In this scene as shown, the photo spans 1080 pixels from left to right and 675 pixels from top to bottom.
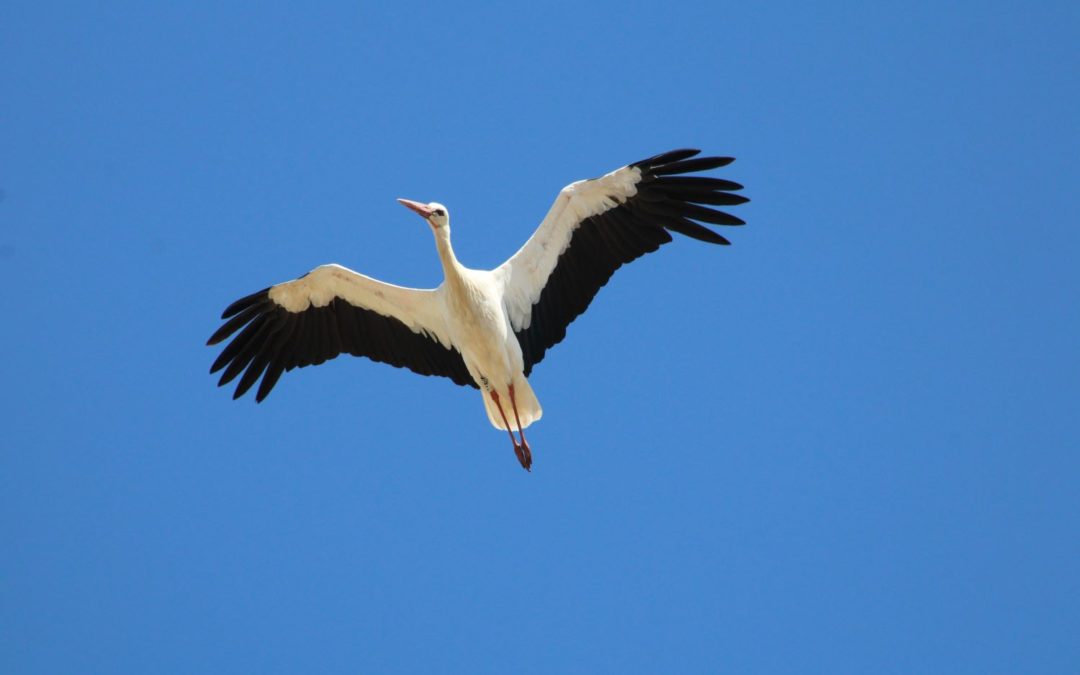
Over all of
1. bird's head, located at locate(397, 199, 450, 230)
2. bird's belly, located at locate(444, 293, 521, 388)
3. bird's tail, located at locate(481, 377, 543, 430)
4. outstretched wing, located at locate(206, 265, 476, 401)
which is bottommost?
bird's tail, located at locate(481, 377, 543, 430)

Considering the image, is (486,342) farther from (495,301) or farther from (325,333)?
(325,333)

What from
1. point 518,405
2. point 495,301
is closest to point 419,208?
point 495,301

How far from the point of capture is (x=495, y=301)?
1194 centimetres

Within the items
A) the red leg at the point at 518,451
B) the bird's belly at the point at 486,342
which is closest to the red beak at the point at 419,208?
the bird's belly at the point at 486,342

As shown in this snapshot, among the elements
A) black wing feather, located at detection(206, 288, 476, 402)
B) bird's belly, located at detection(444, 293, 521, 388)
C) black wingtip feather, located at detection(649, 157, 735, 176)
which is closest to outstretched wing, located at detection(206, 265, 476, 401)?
black wing feather, located at detection(206, 288, 476, 402)

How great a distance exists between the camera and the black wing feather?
1258 centimetres

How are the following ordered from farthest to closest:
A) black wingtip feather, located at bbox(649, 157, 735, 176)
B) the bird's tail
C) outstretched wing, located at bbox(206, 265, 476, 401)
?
outstretched wing, located at bbox(206, 265, 476, 401) → the bird's tail → black wingtip feather, located at bbox(649, 157, 735, 176)

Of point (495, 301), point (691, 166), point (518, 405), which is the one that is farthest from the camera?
point (518, 405)

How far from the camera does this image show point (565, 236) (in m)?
12.0

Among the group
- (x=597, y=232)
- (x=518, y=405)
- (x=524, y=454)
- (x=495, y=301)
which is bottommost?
(x=524, y=454)

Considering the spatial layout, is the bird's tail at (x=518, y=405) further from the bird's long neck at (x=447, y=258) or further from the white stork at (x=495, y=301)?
the bird's long neck at (x=447, y=258)

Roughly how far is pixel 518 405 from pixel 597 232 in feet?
5.50

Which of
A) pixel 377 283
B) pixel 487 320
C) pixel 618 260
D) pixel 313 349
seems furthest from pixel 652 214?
pixel 313 349

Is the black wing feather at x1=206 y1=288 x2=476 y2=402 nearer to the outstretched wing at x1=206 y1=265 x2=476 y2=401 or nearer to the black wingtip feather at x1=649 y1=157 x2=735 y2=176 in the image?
the outstretched wing at x1=206 y1=265 x2=476 y2=401
